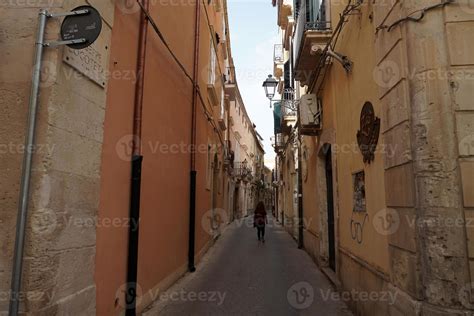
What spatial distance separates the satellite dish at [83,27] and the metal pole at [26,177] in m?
0.19

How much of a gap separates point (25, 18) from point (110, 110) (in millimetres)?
1284

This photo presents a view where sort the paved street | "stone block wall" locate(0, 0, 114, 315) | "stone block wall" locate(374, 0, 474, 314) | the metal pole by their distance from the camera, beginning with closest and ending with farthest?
the metal pole
"stone block wall" locate(0, 0, 114, 315)
"stone block wall" locate(374, 0, 474, 314)
the paved street

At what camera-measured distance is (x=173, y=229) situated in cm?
698

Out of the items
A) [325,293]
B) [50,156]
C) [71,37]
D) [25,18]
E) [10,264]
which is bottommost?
[325,293]

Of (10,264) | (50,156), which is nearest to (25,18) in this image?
(50,156)

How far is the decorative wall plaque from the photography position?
4.24m

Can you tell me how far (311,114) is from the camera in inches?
335

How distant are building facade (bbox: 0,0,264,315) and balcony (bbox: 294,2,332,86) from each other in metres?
2.57

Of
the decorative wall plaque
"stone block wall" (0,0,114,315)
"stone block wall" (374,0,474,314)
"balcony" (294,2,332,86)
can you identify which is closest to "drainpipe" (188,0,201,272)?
"balcony" (294,2,332,86)

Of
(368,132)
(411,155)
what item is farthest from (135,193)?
(411,155)

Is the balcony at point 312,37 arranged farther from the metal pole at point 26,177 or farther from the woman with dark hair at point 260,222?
the woman with dark hair at point 260,222

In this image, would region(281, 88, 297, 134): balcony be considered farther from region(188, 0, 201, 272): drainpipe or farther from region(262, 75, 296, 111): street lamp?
region(188, 0, 201, 272): drainpipe

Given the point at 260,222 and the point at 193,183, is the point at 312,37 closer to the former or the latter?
the point at 193,183

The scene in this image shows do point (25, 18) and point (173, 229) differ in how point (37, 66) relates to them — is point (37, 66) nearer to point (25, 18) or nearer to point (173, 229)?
point (25, 18)
